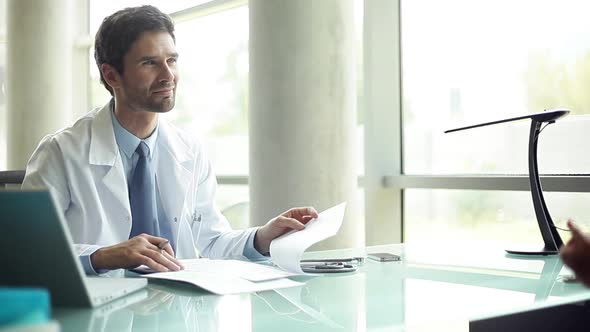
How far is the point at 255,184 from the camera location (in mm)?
3736

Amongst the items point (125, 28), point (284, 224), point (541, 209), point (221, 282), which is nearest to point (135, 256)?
point (221, 282)

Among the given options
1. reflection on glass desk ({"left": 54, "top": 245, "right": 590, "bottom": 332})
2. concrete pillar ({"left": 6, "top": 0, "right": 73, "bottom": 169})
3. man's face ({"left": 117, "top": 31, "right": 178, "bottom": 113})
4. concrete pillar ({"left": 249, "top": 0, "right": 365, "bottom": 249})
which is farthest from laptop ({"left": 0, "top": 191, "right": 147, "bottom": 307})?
concrete pillar ({"left": 6, "top": 0, "right": 73, "bottom": 169})

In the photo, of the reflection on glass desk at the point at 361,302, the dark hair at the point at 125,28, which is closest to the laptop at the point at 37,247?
the reflection on glass desk at the point at 361,302

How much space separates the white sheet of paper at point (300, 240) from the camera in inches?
63.2

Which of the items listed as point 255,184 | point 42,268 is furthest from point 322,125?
point 42,268

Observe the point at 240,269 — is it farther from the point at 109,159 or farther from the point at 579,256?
the point at 579,256

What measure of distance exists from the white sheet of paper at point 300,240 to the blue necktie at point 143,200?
52 centimetres

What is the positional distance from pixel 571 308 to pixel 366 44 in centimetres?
244

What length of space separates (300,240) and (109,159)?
0.74 metres

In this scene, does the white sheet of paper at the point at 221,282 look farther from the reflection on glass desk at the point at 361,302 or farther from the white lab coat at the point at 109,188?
the white lab coat at the point at 109,188

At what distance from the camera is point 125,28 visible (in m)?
2.31

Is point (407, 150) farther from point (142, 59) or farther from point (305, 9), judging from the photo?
point (142, 59)

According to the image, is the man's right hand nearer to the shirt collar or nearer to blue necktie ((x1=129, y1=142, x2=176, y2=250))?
blue necktie ((x1=129, y1=142, x2=176, y2=250))

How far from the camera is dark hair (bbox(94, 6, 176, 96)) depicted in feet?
7.56
